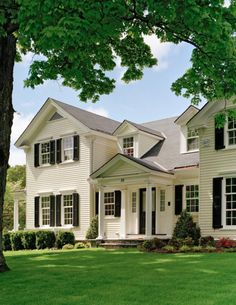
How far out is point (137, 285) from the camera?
884cm

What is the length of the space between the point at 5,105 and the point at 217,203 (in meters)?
10.2

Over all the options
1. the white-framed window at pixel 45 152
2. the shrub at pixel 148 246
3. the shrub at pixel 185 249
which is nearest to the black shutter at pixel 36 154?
the white-framed window at pixel 45 152

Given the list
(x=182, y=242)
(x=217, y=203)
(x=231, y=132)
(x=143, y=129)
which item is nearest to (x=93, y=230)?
(x=143, y=129)

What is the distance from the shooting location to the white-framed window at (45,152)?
85.1 feet

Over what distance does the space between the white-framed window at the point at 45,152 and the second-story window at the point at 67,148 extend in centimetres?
130

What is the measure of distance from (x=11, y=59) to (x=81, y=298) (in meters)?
7.02

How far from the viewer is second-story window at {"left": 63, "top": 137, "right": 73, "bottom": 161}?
2480cm

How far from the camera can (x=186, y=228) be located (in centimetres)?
1920

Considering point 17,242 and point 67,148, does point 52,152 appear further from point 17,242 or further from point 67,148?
point 17,242

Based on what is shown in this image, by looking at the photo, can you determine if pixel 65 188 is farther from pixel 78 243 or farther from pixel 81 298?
pixel 81 298

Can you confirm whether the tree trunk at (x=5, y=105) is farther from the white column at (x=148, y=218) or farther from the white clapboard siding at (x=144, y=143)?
the white clapboard siding at (x=144, y=143)

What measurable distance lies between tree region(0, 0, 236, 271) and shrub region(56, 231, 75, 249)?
890 centimetres

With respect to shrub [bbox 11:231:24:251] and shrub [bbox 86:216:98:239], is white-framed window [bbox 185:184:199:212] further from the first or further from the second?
shrub [bbox 11:231:24:251]

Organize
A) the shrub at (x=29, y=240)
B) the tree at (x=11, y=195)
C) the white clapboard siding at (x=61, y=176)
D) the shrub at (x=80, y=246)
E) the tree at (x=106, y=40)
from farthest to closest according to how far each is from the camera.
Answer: the tree at (x=11, y=195)
the white clapboard siding at (x=61, y=176)
the shrub at (x=29, y=240)
the shrub at (x=80, y=246)
the tree at (x=106, y=40)
